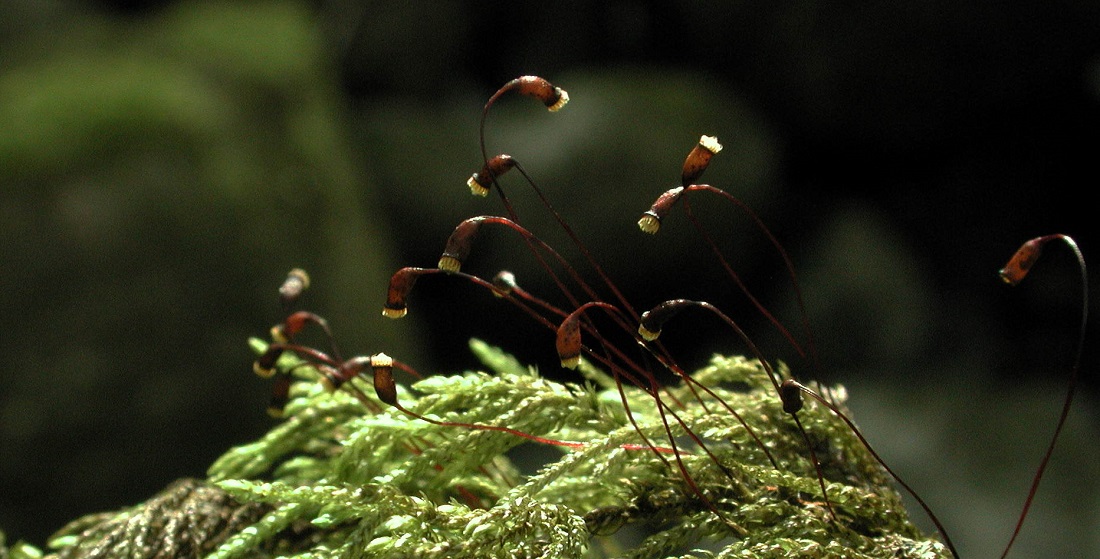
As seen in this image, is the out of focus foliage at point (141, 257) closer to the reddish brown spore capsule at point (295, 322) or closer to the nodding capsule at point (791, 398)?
the reddish brown spore capsule at point (295, 322)

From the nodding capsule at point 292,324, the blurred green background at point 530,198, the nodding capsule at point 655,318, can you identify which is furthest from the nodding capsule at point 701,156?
the blurred green background at point 530,198

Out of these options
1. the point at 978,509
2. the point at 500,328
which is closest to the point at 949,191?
the point at 978,509

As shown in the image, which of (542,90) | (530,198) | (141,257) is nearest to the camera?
(542,90)

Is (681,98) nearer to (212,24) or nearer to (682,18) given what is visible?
(682,18)

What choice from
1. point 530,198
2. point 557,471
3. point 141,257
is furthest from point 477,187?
point 530,198

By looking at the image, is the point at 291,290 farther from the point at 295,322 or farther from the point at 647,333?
the point at 647,333

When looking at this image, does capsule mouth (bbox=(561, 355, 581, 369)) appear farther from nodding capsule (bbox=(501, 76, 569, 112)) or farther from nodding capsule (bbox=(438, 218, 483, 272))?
nodding capsule (bbox=(501, 76, 569, 112))
